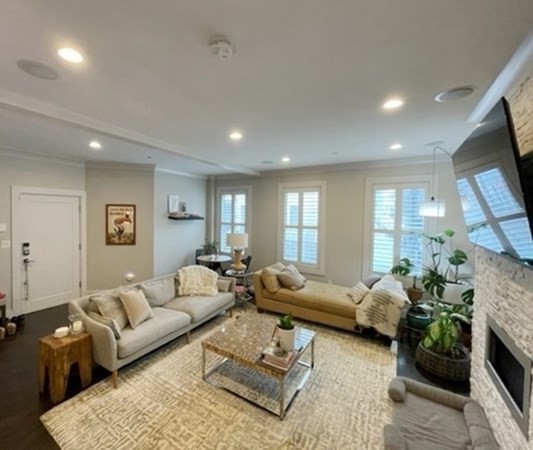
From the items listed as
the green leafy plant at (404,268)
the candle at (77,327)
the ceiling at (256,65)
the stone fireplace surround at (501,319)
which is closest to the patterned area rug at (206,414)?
the candle at (77,327)

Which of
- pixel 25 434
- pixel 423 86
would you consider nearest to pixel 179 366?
pixel 25 434

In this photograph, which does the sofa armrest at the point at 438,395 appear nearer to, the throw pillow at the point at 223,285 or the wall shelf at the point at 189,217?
the throw pillow at the point at 223,285

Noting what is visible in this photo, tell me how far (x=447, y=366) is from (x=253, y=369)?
218cm

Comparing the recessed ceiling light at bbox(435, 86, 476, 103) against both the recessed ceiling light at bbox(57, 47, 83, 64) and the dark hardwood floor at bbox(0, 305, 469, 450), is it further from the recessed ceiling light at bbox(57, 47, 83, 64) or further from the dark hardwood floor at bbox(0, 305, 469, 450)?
the dark hardwood floor at bbox(0, 305, 469, 450)

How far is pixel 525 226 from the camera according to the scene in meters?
1.26

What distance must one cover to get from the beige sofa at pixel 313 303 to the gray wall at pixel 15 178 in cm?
400

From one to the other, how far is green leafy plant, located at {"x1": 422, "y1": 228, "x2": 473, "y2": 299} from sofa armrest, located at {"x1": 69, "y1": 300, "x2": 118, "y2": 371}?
14.0ft

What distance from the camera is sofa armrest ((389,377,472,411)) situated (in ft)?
7.55

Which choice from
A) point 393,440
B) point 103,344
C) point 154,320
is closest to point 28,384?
point 103,344

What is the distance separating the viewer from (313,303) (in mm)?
4082

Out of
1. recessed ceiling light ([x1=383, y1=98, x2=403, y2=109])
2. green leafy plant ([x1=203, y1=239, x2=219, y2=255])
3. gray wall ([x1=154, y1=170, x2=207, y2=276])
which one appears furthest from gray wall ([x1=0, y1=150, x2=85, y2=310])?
recessed ceiling light ([x1=383, y1=98, x2=403, y2=109])

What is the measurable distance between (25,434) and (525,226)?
367 centimetres

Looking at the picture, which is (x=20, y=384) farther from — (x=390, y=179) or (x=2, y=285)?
(x=390, y=179)

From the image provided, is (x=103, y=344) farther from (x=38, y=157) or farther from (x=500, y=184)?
(x=38, y=157)
